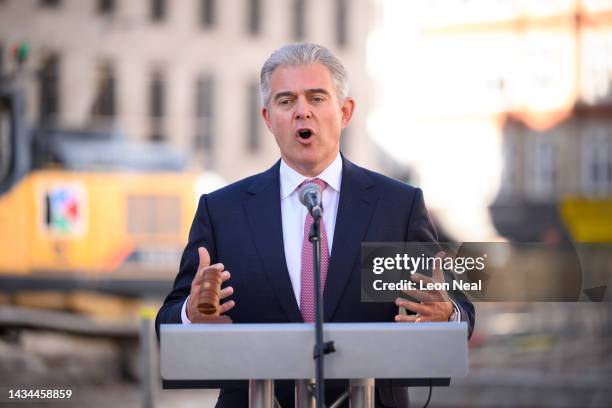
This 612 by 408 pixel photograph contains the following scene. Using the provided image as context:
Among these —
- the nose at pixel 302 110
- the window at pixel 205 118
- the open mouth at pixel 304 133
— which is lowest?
the open mouth at pixel 304 133

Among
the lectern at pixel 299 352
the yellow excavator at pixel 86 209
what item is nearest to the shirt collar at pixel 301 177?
the lectern at pixel 299 352

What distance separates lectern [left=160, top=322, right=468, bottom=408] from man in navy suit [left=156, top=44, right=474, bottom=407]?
0.25m

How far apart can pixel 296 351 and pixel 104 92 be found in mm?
19598

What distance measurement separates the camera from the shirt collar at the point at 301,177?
341 centimetres

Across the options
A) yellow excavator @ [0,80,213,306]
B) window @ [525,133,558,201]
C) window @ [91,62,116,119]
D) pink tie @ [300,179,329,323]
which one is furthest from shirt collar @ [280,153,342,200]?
window @ [525,133,558,201]

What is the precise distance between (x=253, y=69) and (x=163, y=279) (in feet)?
35.5

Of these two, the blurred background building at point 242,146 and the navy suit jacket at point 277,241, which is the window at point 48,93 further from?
the navy suit jacket at point 277,241

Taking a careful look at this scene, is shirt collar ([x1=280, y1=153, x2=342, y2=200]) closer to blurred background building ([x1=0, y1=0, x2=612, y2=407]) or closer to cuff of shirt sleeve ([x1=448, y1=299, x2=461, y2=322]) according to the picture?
cuff of shirt sleeve ([x1=448, y1=299, x2=461, y2=322])

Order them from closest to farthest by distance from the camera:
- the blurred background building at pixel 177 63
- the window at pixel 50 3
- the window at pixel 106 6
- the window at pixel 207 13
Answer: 1. the window at pixel 50 3
2. the blurred background building at pixel 177 63
3. the window at pixel 106 6
4. the window at pixel 207 13

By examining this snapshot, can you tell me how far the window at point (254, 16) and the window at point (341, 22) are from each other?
50.3 inches

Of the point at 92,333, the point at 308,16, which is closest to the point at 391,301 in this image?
the point at 92,333

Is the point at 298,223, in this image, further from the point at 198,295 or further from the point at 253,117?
the point at 253,117

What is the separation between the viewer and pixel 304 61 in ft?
10.6

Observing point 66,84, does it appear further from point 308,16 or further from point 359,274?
point 359,274
